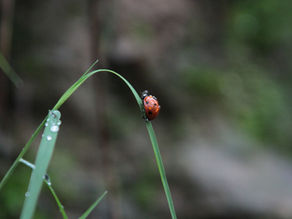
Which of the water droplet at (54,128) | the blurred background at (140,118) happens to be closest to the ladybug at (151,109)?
the water droplet at (54,128)

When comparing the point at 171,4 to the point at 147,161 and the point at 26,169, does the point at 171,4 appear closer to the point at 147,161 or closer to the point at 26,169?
the point at 147,161

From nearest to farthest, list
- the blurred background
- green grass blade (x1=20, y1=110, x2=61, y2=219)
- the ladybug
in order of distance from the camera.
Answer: green grass blade (x1=20, y1=110, x2=61, y2=219)
the ladybug
the blurred background

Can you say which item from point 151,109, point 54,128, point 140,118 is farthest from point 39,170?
point 140,118

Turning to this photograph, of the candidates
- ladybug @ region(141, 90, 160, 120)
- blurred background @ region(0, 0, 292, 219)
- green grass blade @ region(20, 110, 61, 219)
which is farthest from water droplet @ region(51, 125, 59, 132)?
blurred background @ region(0, 0, 292, 219)

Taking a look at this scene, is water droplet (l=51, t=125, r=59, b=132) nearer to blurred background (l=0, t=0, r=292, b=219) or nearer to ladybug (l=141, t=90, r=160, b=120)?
ladybug (l=141, t=90, r=160, b=120)

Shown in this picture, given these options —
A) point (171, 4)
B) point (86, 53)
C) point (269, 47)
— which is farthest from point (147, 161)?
point (269, 47)
